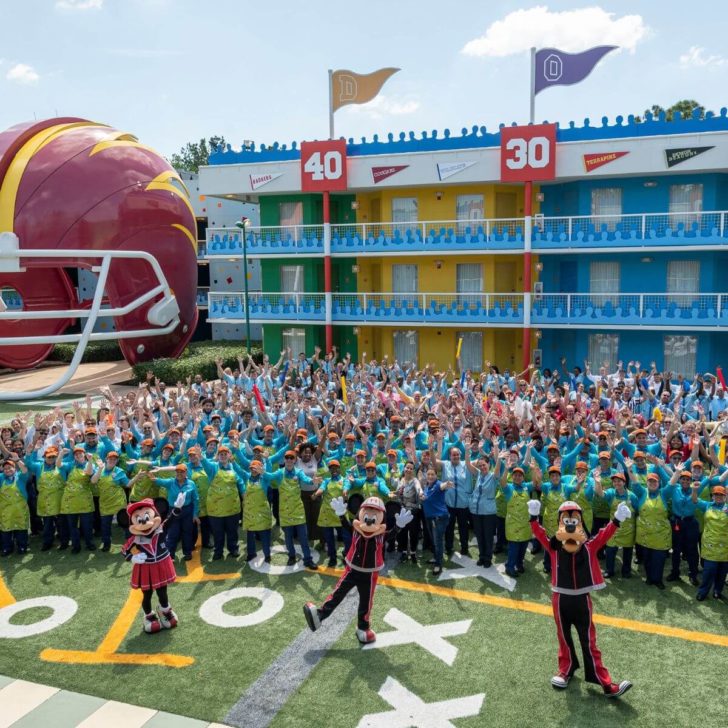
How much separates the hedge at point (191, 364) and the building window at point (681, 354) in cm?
1388

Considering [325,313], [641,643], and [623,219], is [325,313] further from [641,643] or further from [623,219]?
[641,643]

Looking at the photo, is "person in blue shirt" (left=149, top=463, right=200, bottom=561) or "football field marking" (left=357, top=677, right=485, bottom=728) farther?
"person in blue shirt" (left=149, top=463, right=200, bottom=561)

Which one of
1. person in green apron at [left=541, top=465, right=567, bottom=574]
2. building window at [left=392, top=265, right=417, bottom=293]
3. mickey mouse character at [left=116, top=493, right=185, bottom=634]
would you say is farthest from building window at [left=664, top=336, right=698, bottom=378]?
mickey mouse character at [left=116, top=493, right=185, bottom=634]

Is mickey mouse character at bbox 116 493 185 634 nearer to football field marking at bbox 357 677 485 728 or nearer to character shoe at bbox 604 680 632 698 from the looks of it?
football field marking at bbox 357 677 485 728

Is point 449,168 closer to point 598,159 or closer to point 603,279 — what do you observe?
point 598,159

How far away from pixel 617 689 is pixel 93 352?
27.6 meters

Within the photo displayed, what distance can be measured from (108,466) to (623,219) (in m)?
17.9

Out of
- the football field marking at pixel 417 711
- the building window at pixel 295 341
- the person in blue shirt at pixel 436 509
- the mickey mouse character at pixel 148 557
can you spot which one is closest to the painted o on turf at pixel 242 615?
the mickey mouse character at pixel 148 557

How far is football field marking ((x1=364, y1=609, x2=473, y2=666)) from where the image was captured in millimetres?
7316

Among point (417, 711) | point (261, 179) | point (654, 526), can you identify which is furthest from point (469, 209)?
point (417, 711)

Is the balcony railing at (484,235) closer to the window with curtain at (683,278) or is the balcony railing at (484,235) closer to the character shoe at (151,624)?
the window with curtain at (683,278)

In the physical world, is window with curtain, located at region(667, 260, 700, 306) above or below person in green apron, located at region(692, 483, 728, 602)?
above

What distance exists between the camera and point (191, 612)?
8.26m

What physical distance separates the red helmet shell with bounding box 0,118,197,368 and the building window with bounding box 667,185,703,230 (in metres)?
15.5
